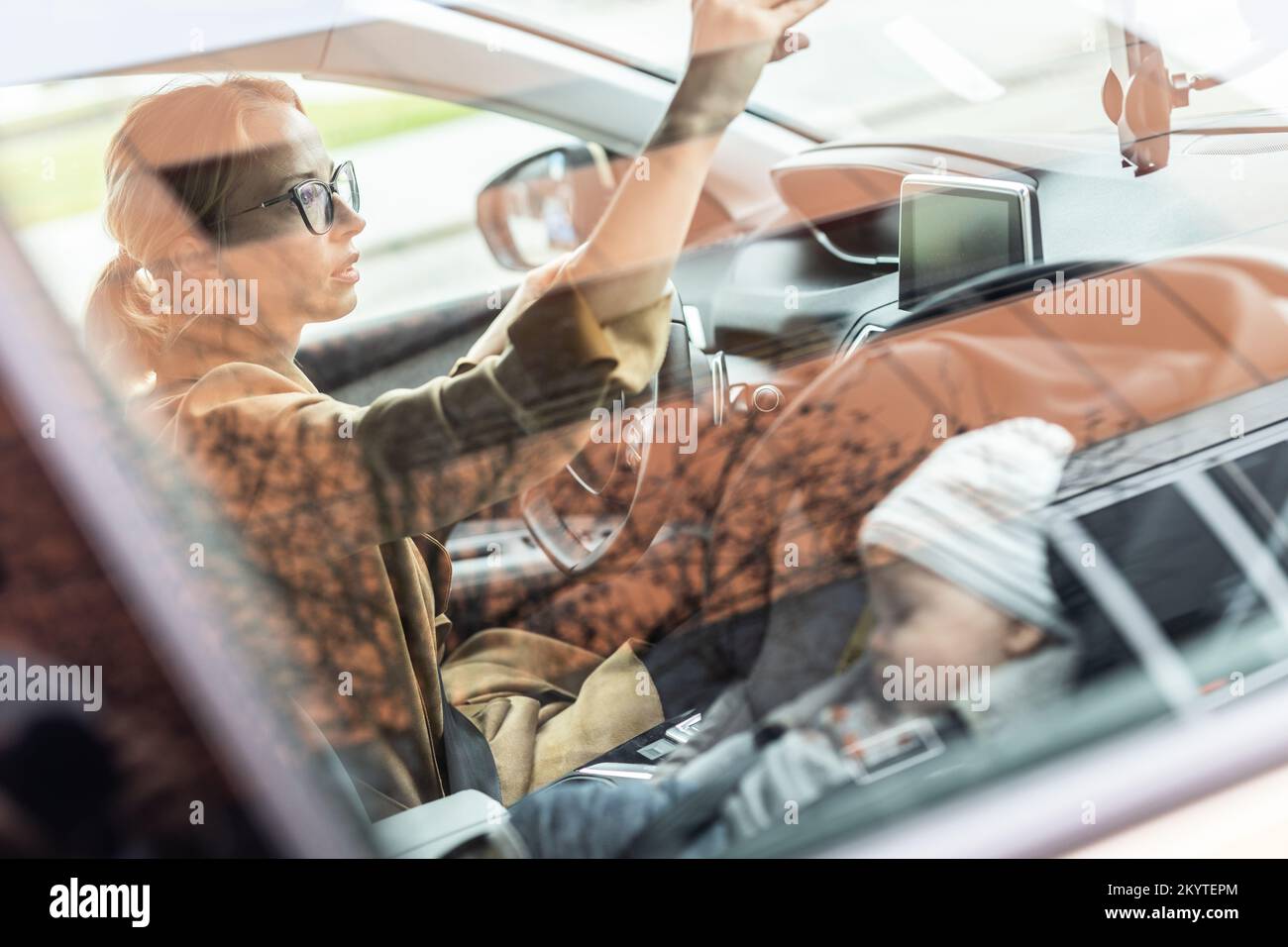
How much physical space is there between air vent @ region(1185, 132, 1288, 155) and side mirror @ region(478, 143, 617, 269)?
2.74 feet

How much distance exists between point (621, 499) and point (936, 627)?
1.64 ft

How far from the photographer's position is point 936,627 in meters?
1.31

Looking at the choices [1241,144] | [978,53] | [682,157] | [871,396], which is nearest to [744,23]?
[682,157]

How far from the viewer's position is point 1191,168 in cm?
165

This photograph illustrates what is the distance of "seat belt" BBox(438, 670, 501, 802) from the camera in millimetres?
1439

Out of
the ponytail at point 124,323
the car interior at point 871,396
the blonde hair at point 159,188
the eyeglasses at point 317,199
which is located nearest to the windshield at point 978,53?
the car interior at point 871,396

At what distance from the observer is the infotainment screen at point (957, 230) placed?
64.1 inches

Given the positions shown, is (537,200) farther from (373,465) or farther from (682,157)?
(373,465)

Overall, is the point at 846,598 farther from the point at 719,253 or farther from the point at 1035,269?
the point at 719,253

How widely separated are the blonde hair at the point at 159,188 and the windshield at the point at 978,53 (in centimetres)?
54

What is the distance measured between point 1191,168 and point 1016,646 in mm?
749

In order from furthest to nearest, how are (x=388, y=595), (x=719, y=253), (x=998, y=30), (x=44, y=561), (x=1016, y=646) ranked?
1. (x=719, y=253)
2. (x=998, y=30)
3. (x=388, y=595)
4. (x=1016, y=646)
5. (x=44, y=561)
